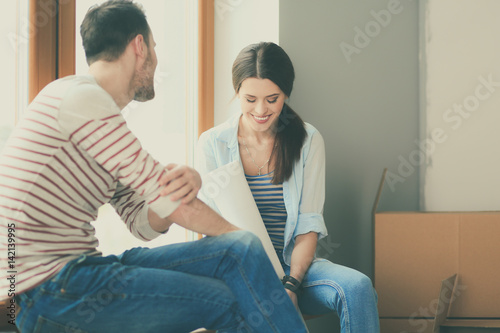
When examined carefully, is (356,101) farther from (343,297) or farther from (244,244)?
(244,244)

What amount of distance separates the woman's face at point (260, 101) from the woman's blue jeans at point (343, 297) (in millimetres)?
515

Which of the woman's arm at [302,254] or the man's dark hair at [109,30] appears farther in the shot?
the woman's arm at [302,254]

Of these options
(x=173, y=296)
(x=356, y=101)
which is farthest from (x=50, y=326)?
(x=356, y=101)

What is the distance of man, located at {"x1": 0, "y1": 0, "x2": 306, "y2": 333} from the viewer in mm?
963

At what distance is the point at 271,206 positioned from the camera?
5.84 feet

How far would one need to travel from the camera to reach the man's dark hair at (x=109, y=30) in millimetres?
1184

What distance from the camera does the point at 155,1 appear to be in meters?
2.00

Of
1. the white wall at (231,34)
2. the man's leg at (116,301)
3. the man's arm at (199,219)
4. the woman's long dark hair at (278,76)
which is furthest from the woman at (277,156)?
the man's leg at (116,301)

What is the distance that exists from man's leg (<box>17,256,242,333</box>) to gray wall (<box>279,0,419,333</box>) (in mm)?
1198

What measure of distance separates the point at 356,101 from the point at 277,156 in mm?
602

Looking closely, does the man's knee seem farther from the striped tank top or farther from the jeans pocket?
A: the striped tank top

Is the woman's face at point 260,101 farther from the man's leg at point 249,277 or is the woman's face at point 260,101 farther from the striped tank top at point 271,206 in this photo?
the man's leg at point 249,277

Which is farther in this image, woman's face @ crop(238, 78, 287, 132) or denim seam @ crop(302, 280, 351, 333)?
A: woman's face @ crop(238, 78, 287, 132)

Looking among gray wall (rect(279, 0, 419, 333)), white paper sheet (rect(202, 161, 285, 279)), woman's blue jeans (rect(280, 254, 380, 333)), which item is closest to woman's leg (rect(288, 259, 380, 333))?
woman's blue jeans (rect(280, 254, 380, 333))
